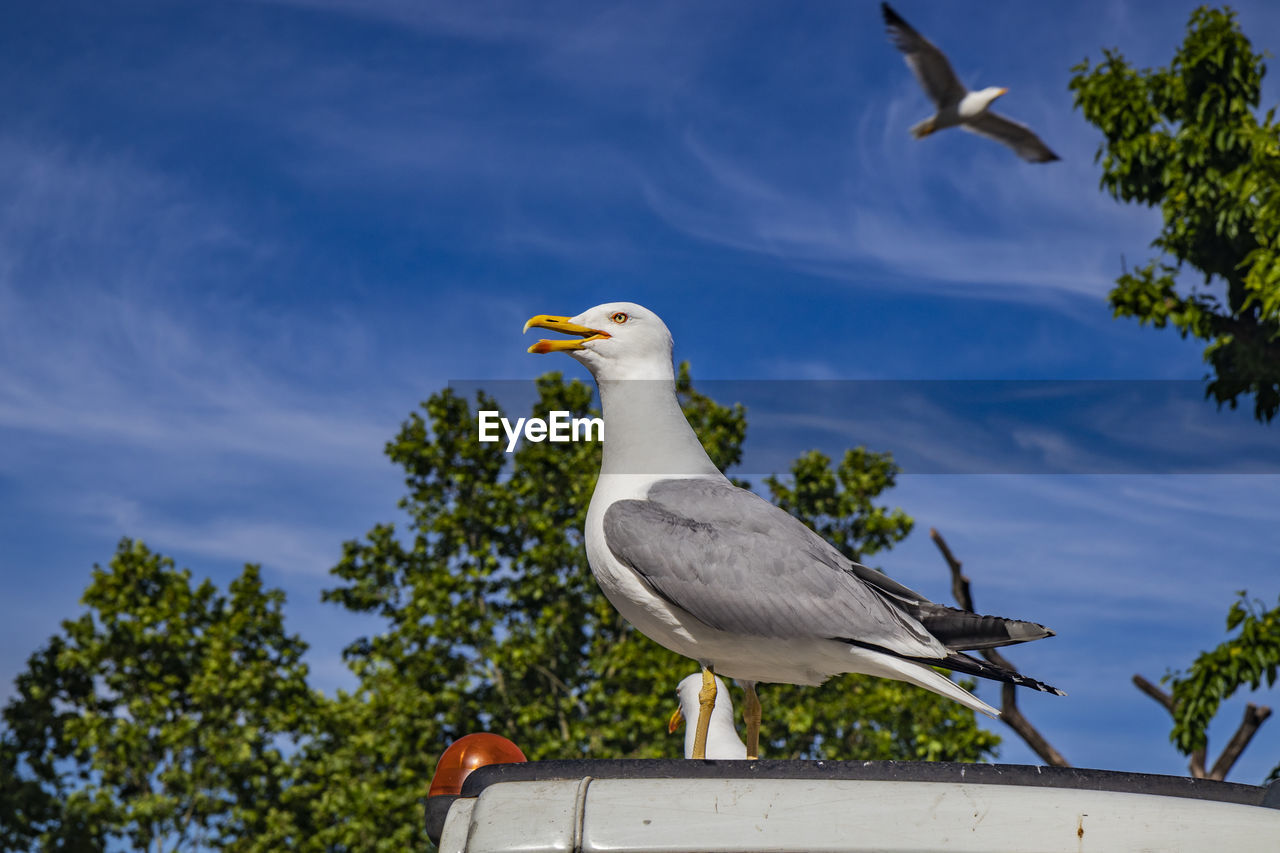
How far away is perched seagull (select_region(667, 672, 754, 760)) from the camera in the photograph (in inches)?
204

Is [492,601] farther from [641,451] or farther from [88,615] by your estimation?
[641,451]

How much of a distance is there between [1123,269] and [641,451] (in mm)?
13031

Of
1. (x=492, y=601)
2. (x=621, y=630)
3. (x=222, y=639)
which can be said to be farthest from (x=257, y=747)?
(x=621, y=630)

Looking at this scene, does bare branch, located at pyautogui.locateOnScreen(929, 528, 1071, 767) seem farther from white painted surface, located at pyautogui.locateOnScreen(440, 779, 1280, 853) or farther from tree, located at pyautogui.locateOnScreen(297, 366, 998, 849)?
white painted surface, located at pyautogui.locateOnScreen(440, 779, 1280, 853)

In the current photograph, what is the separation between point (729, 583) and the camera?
3.66 m

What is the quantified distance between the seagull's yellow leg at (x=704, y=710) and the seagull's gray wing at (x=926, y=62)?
10.9 metres

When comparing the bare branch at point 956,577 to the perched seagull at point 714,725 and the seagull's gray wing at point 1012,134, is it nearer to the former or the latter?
the seagull's gray wing at point 1012,134

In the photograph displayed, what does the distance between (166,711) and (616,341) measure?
20756 mm

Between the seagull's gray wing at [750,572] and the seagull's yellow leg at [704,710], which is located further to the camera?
the seagull's yellow leg at [704,710]

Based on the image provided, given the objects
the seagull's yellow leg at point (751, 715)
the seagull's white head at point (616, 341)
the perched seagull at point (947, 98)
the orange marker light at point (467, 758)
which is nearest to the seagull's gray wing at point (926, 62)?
the perched seagull at point (947, 98)

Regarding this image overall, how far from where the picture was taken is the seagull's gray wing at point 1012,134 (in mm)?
13961

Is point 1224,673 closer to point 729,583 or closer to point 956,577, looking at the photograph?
point 956,577

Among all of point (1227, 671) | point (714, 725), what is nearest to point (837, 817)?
point (714, 725)

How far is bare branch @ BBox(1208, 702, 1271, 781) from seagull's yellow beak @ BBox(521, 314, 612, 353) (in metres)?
12.5
